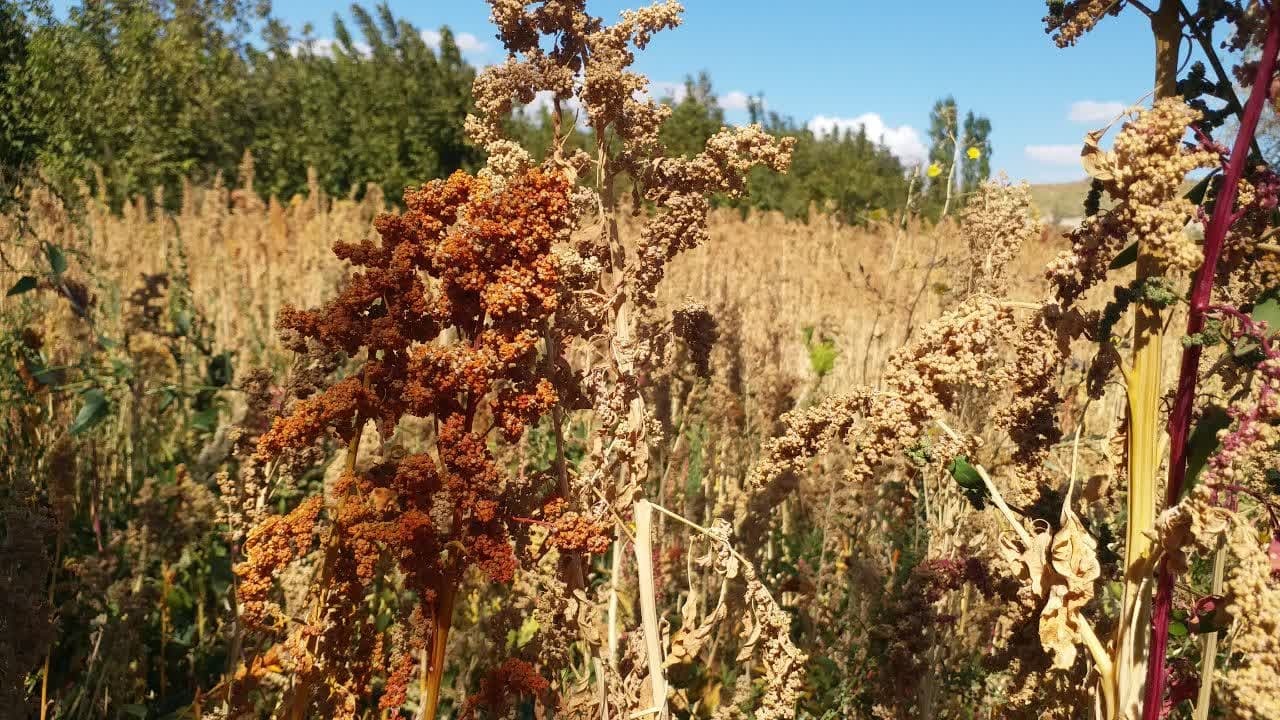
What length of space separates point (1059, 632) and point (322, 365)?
4.76 ft

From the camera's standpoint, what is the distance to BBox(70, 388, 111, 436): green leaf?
3135 mm

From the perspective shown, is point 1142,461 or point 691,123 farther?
point 691,123

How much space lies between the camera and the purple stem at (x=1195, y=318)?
1.33 m

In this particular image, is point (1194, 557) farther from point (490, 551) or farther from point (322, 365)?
point (322, 365)

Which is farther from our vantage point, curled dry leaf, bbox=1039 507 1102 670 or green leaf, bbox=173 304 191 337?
green leaf, bbox=173 304 191 337

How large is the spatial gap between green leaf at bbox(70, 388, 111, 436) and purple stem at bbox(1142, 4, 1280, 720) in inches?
123

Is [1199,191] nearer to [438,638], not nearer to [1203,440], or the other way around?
[1203,440]

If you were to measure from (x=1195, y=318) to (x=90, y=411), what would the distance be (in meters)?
3.22

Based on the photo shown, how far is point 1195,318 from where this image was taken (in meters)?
1.38

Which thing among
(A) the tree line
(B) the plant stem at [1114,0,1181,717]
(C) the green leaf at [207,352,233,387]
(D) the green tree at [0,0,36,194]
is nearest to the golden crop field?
(B) the plant stem at [1114,0,1181,717]

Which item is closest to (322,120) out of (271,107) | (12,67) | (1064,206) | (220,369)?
(271,107)

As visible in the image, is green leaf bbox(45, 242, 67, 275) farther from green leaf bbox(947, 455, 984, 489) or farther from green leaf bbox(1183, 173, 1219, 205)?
green leaf bbox(1183, 173, 1219, 205)

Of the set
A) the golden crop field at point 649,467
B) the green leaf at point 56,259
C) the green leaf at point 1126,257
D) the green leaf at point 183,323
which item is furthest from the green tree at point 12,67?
the green leaf at point 1126,257

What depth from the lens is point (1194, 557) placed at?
119 inches
